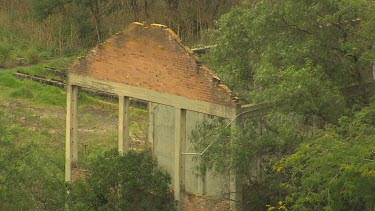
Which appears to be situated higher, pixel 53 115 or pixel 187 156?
pixel 53 115

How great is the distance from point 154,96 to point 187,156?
1.16 m

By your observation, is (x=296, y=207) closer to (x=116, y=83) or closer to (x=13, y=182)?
(x=116, y=83)

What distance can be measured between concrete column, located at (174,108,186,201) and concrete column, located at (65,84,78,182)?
2.58 metres

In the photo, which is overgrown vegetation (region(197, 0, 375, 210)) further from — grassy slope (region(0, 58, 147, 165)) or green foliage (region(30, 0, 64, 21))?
green foliage (region(30, 0, 64, 21))

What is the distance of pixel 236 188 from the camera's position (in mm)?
15891

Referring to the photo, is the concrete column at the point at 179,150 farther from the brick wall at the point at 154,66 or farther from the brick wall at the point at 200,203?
the brick wall at the point at 154,66

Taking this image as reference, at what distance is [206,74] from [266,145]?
5.12ft

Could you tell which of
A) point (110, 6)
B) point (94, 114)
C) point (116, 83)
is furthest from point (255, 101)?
point (110, 6)

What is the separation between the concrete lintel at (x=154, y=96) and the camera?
16.0 metres

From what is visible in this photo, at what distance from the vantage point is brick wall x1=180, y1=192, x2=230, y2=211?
16328 millimetres

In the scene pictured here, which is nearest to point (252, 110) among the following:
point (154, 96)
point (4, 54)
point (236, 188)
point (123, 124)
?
point (236, 188)

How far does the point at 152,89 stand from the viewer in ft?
56.3

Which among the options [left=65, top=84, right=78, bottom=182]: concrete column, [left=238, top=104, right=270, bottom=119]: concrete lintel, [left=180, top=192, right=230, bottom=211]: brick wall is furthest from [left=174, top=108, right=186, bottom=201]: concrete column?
[left=65, top=84, right=78, bottom=182]: concrete column

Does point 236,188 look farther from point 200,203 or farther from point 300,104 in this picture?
point 300,104
